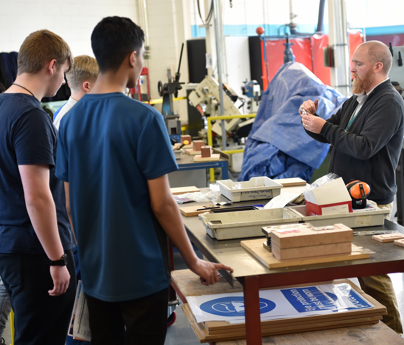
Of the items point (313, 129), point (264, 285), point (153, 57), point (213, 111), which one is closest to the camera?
point (264, 285)

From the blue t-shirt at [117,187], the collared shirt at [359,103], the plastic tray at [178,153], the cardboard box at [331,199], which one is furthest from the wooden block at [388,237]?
the plastic tray at [178,153]

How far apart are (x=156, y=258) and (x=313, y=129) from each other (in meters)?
1.52

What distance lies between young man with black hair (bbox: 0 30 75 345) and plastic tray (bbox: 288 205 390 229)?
0.86 meters

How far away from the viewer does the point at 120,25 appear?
128cm

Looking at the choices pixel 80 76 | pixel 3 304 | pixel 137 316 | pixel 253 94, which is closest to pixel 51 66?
pixel 80 76

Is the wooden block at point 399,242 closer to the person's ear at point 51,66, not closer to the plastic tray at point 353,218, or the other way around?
the plastic tray at point 353,218

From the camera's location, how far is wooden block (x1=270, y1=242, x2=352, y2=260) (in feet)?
4.78

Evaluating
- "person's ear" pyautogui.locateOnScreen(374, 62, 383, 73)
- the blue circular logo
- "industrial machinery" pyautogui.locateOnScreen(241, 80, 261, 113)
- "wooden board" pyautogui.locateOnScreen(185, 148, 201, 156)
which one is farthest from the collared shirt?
"industrial machinery" pyautogui.locateOnScreen(241, 80, 261, 113)

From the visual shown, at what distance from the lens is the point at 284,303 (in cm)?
181

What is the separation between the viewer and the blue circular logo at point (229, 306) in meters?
1.73

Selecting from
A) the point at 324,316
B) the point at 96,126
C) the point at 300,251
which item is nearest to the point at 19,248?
the point at 96,126

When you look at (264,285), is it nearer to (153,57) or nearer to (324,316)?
(324,316)

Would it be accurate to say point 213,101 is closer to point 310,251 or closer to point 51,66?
point 51,66

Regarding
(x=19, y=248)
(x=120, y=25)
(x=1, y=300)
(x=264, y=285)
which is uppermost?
(x=120, y=25)
